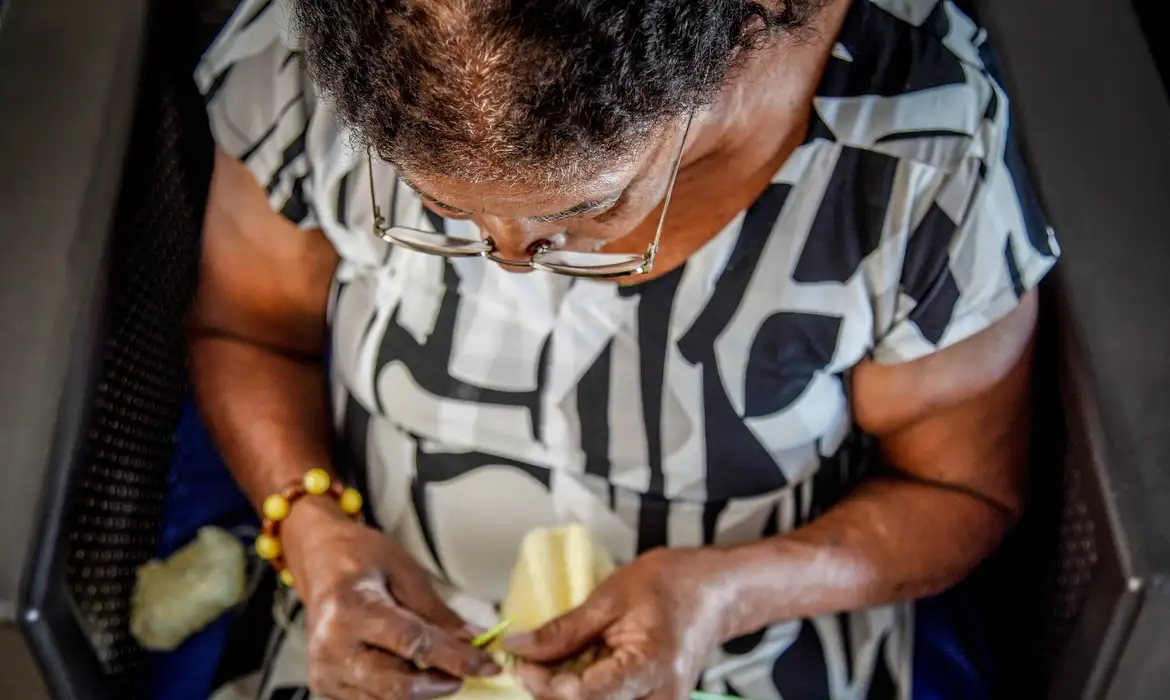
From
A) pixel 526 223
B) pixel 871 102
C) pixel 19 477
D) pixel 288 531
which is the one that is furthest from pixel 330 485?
pixel 871 102

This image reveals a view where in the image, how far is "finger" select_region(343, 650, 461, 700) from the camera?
2.69 ft

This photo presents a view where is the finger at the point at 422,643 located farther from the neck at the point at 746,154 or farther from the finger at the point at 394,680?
the neck at the point at 746,154

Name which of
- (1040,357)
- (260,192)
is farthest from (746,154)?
(260,192)

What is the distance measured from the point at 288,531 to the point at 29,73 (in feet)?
1.49

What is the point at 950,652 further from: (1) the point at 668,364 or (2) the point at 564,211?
(2) the point at 564,211

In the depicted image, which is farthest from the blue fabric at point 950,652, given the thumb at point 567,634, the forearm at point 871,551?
the thumb at point 567,634

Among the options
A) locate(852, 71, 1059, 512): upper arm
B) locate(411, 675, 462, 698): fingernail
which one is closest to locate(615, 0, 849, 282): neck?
locate(852, 71, 1059, 512): upper arm

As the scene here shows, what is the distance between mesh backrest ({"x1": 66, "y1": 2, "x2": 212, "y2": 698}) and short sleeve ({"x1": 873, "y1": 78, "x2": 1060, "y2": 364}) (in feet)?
2.10

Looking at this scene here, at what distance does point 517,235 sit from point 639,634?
33 cm

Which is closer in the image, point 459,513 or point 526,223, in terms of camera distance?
point 526,223

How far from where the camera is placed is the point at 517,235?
704mm

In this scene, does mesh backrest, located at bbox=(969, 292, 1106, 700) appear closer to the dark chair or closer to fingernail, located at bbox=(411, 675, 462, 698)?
the dark chair

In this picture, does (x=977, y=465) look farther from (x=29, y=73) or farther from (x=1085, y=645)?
(x=29, y=73)

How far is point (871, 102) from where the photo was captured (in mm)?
812
